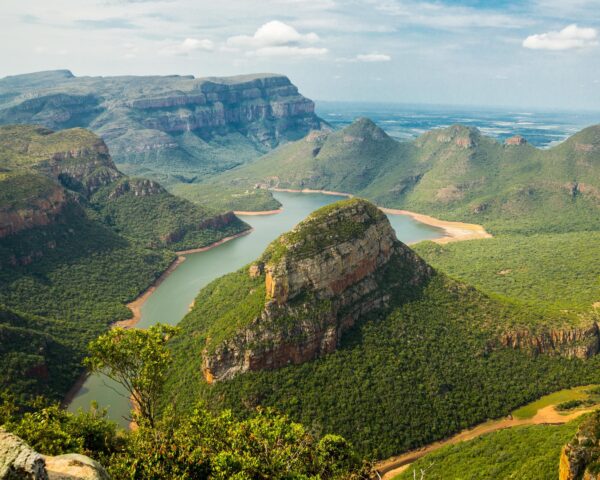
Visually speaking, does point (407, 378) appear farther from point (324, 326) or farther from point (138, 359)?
point (138, 359)

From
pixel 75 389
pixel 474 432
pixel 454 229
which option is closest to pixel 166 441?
pixel 474 432

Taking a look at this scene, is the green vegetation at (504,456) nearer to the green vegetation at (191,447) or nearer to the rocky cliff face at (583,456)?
the rocky cliff face at (583,456)

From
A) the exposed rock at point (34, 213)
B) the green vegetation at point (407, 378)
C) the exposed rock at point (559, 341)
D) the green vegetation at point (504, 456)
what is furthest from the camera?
the exposed rock at point (34, 213)

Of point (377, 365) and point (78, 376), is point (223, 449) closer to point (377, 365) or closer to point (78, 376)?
point (377, 365)

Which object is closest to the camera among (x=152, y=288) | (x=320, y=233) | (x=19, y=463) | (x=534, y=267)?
(x=19, y=463)

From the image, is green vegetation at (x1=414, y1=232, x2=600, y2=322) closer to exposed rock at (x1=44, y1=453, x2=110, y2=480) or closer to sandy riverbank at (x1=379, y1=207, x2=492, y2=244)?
sandy riverbank at (x1=379, y1=207, x2=492, y2=244)

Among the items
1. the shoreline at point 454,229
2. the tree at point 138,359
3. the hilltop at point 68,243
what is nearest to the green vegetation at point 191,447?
the tree at point 138,359
